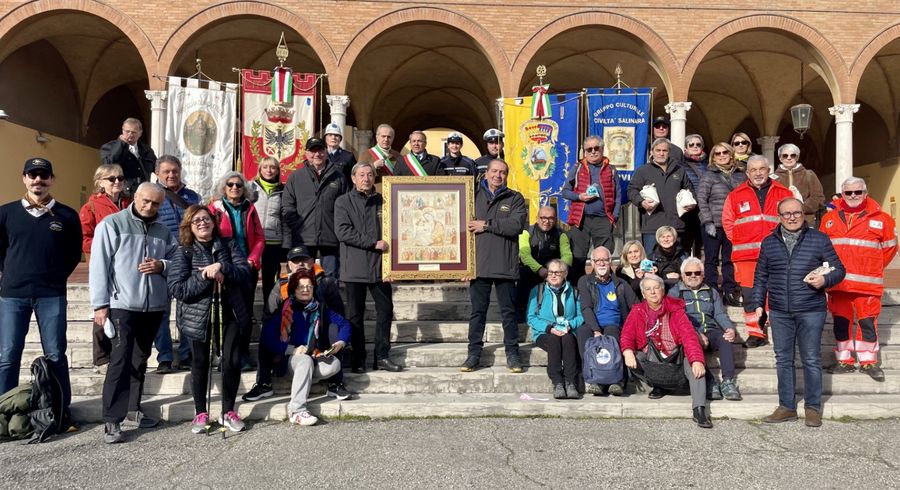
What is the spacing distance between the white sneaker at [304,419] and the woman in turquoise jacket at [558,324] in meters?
2.07

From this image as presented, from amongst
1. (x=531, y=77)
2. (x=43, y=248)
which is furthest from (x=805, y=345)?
(x=531, y=77)

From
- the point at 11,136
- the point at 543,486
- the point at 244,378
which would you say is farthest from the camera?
the point at 11,136

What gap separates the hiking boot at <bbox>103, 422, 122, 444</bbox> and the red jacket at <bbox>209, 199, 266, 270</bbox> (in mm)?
1590

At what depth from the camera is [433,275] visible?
558 cm

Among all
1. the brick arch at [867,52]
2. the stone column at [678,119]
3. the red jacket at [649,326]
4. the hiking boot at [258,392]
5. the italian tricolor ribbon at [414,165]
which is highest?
the brick arch at [867,52]

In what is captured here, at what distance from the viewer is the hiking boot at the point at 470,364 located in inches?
214

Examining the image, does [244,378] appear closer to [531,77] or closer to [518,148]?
[518,148]

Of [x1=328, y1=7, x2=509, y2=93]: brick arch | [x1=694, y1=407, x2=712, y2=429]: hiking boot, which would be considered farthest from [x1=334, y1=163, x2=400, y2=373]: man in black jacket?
[x1=328, y1=7, x2=509, y2=93]: brick arch

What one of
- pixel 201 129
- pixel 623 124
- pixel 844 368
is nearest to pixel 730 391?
pixel 844 368

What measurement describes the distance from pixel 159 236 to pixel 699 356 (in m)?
4.53

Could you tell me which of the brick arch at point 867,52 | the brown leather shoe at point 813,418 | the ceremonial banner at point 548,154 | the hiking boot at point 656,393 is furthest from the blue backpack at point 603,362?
the brick arch at point 867,52

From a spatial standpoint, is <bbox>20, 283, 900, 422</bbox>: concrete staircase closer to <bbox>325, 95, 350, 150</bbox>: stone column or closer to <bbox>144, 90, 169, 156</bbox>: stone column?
<bbox>144, 90, 169, 156</bbox>: stone column

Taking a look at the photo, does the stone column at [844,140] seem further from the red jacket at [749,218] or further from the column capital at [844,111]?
the red jacket at [749,218]

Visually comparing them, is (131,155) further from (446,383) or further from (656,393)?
(656,393)
